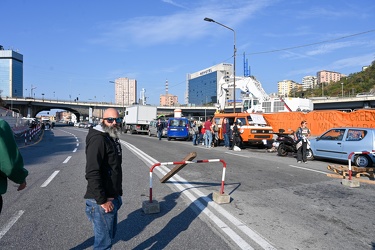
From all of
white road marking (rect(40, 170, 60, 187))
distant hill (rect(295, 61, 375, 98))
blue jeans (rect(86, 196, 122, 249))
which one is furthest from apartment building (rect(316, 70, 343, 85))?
blue jeans (rect(86, 196, 122, 249))

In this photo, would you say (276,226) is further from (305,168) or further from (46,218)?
(305,168)

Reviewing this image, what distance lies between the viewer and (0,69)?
105 m

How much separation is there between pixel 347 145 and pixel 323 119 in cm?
799

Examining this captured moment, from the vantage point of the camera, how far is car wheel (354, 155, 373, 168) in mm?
11656

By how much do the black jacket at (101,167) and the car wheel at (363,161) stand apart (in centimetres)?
1096

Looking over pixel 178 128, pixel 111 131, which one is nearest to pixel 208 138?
pixel 178 128

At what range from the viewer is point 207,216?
559 centimetres

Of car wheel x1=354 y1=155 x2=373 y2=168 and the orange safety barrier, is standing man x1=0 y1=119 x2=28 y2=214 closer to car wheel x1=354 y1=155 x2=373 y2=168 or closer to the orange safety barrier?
car wheel x1=354 y1=155 x2=373 y2=168

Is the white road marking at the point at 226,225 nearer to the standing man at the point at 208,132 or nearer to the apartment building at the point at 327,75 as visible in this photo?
the standing man at the point at 208,132

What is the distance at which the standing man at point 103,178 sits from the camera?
3.15 meters

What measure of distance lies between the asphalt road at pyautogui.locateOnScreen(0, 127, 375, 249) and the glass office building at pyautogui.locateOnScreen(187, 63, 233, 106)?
298ft

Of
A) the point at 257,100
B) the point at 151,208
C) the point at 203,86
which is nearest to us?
the point at 151,208

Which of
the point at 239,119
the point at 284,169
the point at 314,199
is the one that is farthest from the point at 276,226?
the point at 239,119

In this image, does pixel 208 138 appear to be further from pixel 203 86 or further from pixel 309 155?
pixel 203 86
